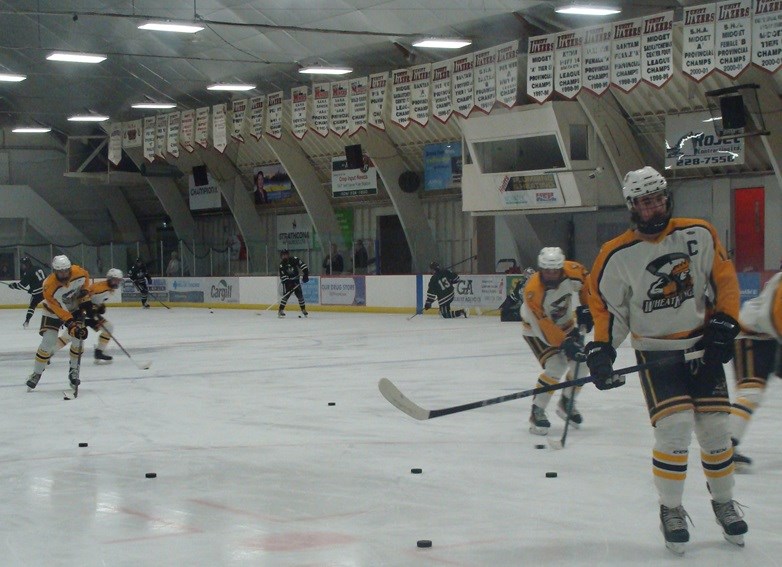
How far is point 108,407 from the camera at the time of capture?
873 centimetres

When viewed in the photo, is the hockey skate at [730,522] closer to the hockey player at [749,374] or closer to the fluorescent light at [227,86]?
the hockey player at [749,374]

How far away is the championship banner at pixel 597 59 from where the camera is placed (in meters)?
17.2

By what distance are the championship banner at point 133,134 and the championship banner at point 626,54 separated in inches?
622

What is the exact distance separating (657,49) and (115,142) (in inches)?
708

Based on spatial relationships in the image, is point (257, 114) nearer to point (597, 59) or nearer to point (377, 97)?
point (377, 97)

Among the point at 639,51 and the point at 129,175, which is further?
the point at 129,175

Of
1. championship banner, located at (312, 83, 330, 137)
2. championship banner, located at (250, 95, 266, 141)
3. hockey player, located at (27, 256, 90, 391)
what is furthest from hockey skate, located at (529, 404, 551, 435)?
championship banner, located at (250, 95, 266, 141)

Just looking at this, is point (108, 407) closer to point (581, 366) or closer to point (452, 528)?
point (581, 366)

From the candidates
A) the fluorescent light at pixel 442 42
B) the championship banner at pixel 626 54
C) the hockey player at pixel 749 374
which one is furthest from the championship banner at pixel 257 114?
the hockey player at pixel 749 374

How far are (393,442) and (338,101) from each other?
648 inches

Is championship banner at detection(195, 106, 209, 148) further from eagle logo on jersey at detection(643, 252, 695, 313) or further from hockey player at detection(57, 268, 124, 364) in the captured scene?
eagle logo on jersey at detection(643, 252, 695, 313)

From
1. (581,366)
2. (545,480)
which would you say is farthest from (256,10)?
(545,480)

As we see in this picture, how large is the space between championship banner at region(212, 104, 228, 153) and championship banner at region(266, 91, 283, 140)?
56.2 inches

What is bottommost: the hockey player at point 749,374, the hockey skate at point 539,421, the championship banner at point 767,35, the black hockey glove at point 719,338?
the hockey skate at point 539,421
